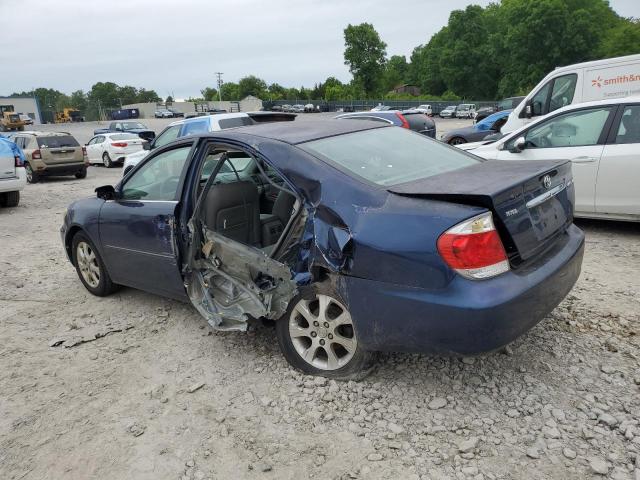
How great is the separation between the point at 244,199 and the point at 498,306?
2.25 metres

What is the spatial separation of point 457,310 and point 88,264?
3.83 m

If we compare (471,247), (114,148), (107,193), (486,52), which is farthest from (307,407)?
(486,52)

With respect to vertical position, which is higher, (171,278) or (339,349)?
(171,278)

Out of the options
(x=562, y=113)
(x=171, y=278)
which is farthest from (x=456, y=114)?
(x=171, y=278)

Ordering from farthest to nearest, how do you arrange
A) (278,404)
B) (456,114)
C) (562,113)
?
(456,114) < (562,113) < (278,404)

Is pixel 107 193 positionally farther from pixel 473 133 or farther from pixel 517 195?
pixel 473 133

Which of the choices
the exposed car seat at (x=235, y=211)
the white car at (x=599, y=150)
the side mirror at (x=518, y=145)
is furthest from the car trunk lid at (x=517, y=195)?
the side mirror at (x=518, y=145)

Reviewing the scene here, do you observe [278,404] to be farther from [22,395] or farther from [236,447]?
[22,395]

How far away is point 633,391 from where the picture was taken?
9.35 ft

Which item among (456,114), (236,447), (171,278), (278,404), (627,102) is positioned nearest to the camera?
(236,447)

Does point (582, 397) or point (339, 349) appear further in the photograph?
point (339, 349)

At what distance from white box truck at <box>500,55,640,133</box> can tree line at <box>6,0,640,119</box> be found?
5128 cm

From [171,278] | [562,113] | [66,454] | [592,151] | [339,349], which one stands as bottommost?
[66,454]

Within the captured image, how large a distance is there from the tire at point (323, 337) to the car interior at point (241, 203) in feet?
2.28
